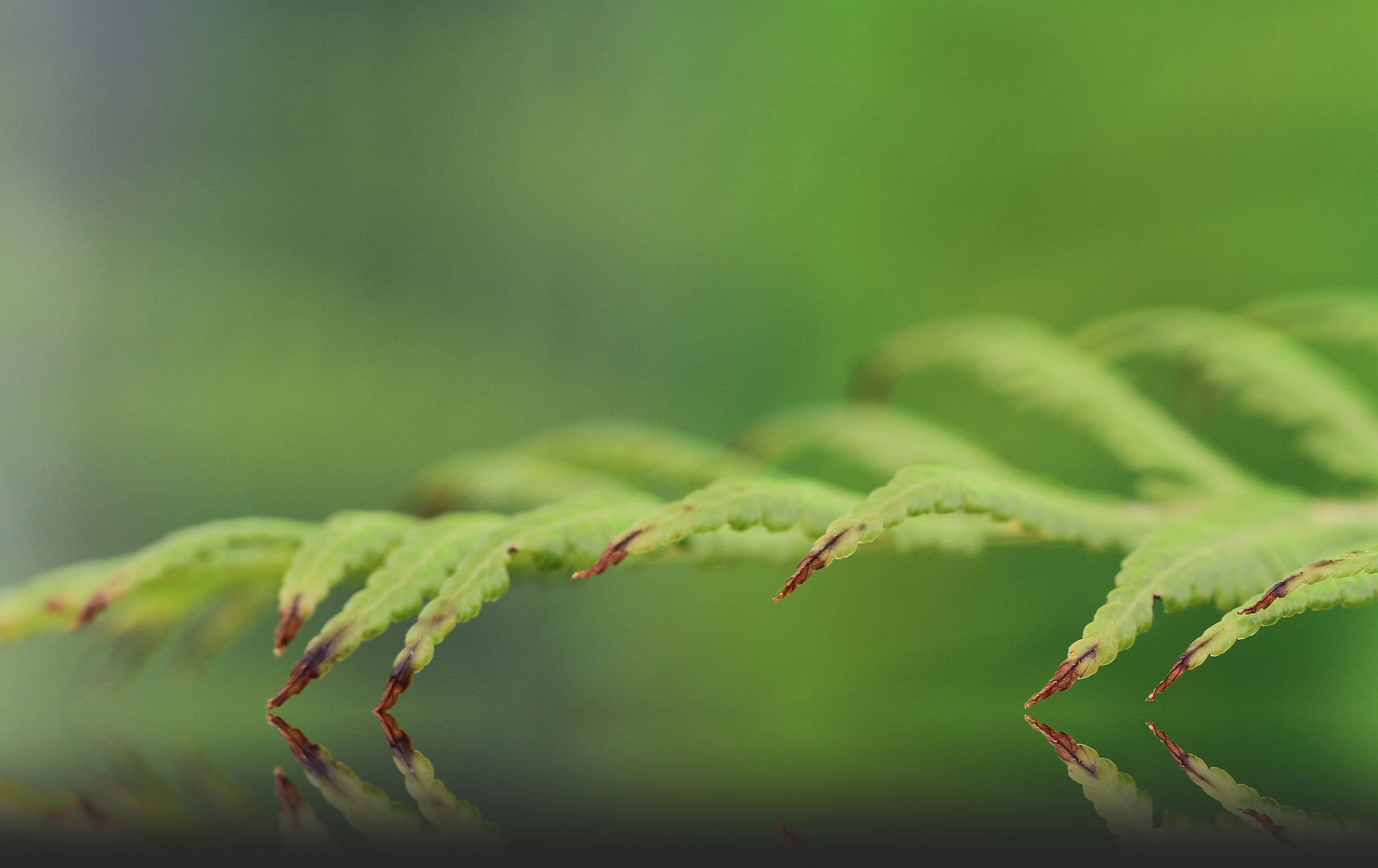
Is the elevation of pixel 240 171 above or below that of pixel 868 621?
above

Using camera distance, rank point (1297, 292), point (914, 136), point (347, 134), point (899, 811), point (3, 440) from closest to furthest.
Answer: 1. point (899, 811)
2. point (1297, 292)
3. point (914, 136)
4. point (3, 440)
5. point (347, 134)

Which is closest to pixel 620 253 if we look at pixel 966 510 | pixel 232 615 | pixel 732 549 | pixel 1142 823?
pixel 232 615

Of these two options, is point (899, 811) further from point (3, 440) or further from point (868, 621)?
point (3, 440)

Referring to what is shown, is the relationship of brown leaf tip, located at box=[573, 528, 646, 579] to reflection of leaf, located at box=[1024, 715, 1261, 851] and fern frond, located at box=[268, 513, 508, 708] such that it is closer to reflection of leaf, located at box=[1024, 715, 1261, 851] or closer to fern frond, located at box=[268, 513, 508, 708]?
fern frond, located at box=[268, 513, 508, 708]

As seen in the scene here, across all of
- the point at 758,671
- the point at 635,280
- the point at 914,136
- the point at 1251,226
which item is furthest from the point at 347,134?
the point at 1251,226

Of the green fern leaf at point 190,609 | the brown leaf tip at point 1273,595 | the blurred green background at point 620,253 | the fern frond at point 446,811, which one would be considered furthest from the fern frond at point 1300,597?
the blurred green background at point 620,253

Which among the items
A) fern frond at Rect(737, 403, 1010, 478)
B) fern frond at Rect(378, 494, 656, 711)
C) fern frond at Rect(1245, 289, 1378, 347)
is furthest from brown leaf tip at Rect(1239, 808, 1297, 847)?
fern frond at Rect(1245, 289, 1378, 347)

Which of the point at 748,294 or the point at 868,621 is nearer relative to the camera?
the point at 868,621
